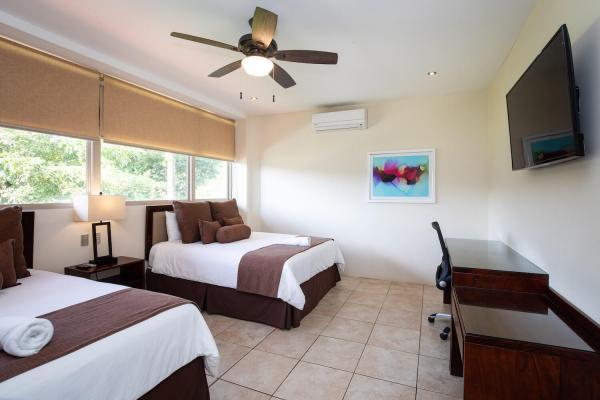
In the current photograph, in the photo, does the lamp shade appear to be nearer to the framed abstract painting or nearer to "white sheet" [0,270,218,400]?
"white sheet" [0,270,218,400]

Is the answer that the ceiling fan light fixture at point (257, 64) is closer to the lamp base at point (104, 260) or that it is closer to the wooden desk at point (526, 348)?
the wooden desk at point (526, 348)

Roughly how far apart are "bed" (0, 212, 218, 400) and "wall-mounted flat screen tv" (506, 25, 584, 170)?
86.0 inches

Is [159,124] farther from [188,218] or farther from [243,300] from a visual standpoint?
[243,300]

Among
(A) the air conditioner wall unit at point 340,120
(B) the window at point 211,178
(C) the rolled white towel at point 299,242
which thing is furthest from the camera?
(B) the window at point 211,178

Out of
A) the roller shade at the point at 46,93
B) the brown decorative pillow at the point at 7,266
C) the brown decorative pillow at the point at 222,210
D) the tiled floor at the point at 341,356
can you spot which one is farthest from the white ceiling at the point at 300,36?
the tiled floor at the point at 341,356

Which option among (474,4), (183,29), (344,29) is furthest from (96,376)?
(474,4)

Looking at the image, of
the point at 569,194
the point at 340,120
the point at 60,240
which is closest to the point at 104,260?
the point at 60,240

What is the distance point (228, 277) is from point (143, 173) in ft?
6.05

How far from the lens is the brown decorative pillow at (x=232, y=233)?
353 cm

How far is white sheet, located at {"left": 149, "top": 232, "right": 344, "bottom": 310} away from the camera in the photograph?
9.00 feet

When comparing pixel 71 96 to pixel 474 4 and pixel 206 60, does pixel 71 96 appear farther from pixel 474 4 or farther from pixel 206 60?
pixel 474 4

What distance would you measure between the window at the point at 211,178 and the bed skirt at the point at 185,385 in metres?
3.23

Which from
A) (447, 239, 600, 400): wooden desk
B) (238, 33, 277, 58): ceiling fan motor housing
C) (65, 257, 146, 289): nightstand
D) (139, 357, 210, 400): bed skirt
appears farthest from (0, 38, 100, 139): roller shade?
(447, 239, 600, 400): wooden desk

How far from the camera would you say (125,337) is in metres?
1.32
